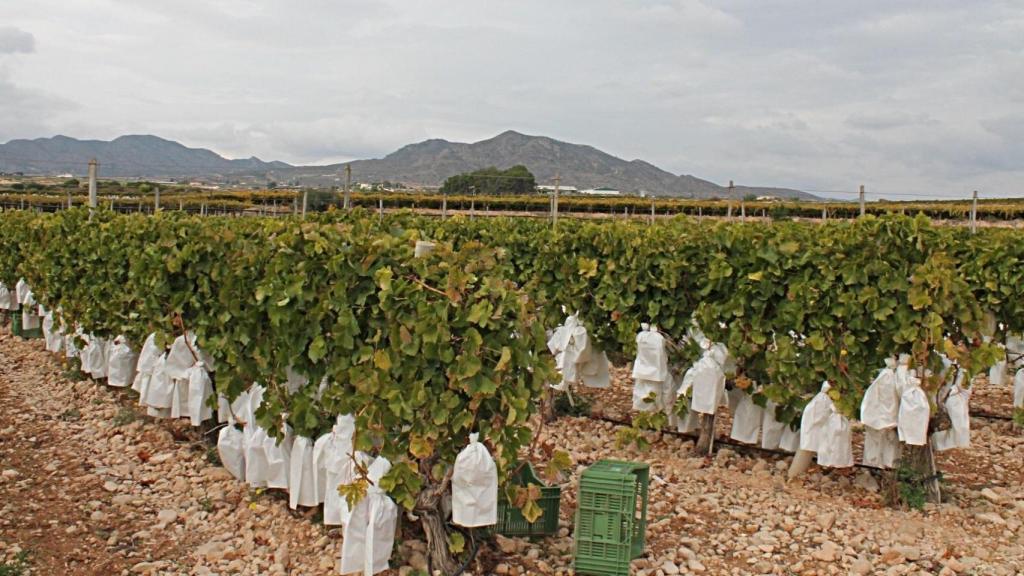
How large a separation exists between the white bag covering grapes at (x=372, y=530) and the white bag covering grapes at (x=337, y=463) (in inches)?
7.9

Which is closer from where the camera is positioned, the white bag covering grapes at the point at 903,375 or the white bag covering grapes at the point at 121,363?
the white bag covering grapes at the point at 903,375

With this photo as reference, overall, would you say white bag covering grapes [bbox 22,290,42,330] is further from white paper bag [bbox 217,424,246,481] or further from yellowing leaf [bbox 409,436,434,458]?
yellowing leaf [bbox 409,436,434,458]

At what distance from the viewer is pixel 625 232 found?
701 cm

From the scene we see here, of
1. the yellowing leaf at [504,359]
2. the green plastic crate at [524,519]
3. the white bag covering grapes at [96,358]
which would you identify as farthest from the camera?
the white bag covering grapes at [96,358]

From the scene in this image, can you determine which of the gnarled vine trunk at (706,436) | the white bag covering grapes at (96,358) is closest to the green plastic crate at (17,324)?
the white bag covering grapes at (96,358)

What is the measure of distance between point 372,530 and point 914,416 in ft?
11.4

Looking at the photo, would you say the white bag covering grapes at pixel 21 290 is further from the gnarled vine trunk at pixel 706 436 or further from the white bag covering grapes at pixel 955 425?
the white bag covering grapes at pixel 955 425

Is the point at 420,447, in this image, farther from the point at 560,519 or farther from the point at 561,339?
the point at 561,339

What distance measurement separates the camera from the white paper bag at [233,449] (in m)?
5.79

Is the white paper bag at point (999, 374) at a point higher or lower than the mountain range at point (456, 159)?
lower

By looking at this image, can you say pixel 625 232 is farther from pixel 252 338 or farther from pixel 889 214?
pixel 252 338

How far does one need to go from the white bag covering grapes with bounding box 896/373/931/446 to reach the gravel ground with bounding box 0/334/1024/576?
1.77 feet

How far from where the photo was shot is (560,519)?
519 cm

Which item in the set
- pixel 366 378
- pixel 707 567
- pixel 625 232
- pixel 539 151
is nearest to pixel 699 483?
pixel 707 567
